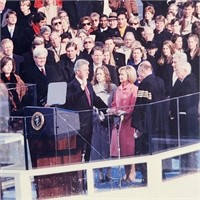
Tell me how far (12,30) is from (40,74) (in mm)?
320

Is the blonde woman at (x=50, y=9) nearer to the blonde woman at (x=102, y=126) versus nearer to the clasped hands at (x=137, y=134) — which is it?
the blonde woman at (x=102, y=126)

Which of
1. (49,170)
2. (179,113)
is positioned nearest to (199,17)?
(179,113)

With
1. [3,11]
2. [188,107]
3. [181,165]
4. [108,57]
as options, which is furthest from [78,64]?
[181,165]

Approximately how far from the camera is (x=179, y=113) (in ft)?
12.7

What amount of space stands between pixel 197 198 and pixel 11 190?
3.94 ft

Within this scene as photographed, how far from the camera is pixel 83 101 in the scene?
3.71 m

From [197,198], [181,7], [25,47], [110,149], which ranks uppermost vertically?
[181,7]

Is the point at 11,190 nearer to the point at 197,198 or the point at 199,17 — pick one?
the point at 197,198

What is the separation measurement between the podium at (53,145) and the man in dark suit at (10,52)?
10.7 inches

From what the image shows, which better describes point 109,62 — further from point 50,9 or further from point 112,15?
point 50,9

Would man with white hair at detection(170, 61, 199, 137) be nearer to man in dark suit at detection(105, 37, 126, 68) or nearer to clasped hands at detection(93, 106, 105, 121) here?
man in dark suit at detection(105, 37, 126, 68)

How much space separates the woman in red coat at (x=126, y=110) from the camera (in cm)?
371

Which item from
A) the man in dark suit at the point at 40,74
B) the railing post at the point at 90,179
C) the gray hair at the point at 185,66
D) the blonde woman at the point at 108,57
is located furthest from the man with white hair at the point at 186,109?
the man in dark suit at the point at 40,74

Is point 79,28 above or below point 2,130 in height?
above
